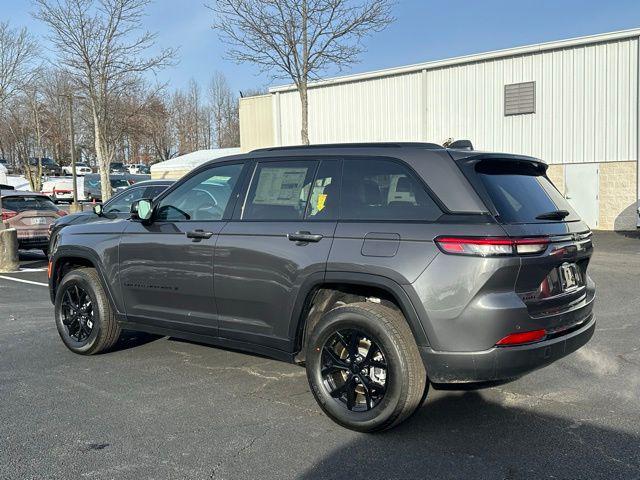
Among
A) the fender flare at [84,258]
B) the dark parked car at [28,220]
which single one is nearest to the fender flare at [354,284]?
the fender flare at [84,258]

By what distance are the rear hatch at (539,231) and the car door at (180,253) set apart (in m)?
1.99

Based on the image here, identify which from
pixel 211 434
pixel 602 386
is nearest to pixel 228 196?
pixel 211 434

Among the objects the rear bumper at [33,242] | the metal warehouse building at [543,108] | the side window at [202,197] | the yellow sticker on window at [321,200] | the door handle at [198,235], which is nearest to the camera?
the yellow sticker on window at [321,200]

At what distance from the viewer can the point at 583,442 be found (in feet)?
11.8

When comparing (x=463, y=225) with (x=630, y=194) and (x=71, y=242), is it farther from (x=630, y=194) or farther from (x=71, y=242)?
(x=630, y=194)

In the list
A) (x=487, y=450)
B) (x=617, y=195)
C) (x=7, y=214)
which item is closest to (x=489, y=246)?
(x=487, y=450)

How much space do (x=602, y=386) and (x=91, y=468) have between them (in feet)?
12.4

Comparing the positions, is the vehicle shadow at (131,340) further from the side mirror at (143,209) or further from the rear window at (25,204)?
the rear window at (25,204)

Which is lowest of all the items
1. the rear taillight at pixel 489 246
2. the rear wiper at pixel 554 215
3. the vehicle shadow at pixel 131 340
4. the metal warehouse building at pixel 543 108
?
the vehicle shadow at pixel 131 340

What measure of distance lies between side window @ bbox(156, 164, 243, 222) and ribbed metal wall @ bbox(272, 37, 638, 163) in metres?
16.4

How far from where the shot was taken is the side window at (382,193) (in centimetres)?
369

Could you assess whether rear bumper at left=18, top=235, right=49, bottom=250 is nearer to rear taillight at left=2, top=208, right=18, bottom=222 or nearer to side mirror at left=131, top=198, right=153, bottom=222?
rear taillight at left=2, top=208, right=18, bottom=222

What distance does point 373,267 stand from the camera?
365cm

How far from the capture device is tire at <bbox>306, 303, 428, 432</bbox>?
3.59 metres
